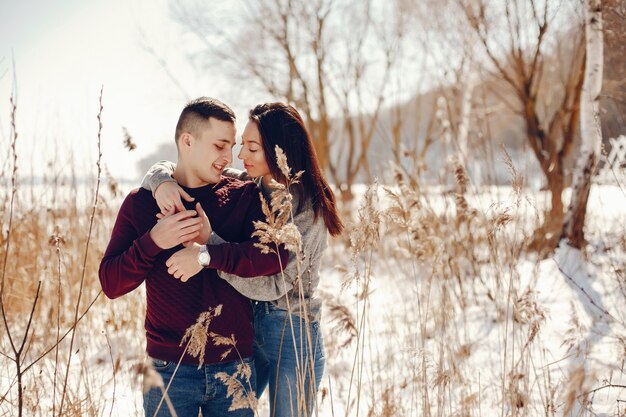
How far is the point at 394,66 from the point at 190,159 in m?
7.23

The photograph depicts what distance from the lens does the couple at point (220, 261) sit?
1.54 m

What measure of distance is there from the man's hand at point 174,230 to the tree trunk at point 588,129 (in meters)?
3.67

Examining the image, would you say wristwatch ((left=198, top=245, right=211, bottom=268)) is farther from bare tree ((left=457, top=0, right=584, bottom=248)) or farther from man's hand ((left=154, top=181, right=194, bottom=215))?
bare tree ((left=457, top=0, right=584, bottom=248))

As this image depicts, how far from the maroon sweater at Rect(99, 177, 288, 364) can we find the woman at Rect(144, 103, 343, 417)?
125 mm

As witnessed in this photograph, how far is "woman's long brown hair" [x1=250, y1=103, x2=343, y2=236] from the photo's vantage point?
190 centimetres

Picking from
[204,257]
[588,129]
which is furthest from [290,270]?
[588,129]

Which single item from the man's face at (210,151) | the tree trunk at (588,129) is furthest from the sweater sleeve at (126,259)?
the tree trunk at (588,129)

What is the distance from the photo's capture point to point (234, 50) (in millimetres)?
8930

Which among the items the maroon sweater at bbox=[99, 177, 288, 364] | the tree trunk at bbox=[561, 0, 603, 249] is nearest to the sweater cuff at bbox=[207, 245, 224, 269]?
the maroon sweater at bbox=[99, 177, 288, 364]

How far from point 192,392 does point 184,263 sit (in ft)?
1.46

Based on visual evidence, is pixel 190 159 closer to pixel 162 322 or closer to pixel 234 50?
pixel 162 322

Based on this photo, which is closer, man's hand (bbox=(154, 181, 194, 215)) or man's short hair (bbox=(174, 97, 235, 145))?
man's hand (bbox=(154, 181, 194, 215))

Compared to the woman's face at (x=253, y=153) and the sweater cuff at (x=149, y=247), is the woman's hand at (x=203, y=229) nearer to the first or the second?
the sweater cuff at (x=149, y=247)

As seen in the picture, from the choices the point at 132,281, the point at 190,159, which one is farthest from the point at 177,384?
the point at 190,159
